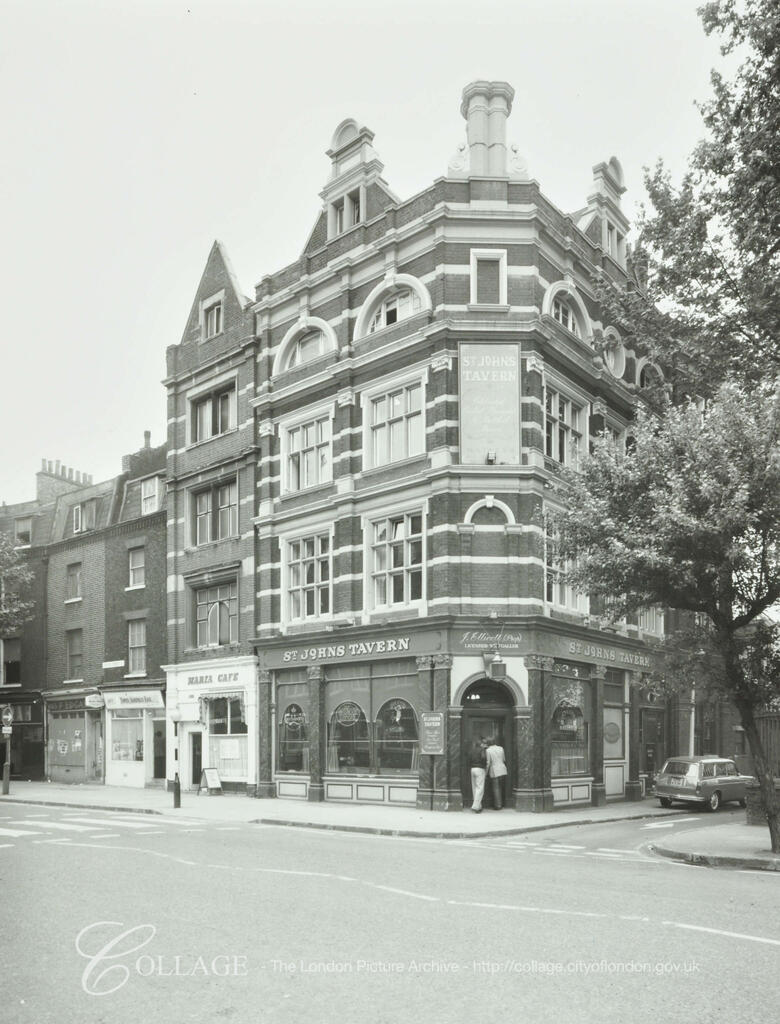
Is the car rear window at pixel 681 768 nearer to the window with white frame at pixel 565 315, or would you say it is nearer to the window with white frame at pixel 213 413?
the window with white frame at pixel 565 315

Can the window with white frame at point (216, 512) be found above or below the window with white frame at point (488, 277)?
below

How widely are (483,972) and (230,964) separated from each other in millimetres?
1858

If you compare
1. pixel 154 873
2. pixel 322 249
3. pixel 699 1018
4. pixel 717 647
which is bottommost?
pixel 154 873

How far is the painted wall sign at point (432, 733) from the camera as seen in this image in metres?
23.4

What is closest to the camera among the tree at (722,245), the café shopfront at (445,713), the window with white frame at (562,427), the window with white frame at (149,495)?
the tree at (722,245)

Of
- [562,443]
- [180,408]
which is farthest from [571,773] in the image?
[180,408]

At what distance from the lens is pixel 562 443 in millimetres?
26984

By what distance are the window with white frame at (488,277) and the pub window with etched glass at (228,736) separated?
45.4 feet

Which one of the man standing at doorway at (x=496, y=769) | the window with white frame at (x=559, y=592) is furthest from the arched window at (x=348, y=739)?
the window with white frame at (x=559, y=592)

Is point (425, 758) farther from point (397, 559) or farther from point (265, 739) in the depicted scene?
point (265, 739)

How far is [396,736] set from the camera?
25.1 meters

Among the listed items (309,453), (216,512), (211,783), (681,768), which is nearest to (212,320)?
(216,512)

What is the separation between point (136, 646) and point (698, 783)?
1953 centimetres

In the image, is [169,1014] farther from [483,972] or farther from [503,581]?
[503,581]
